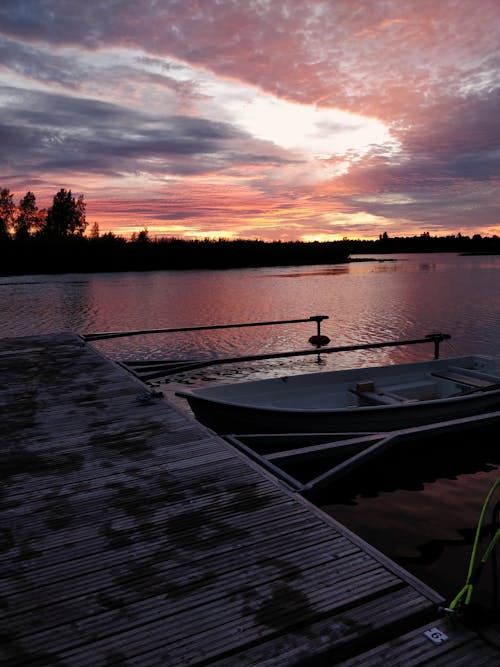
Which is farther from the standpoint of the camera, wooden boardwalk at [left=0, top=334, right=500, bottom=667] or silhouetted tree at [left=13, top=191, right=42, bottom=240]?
silhouetted tree at [left=13, top=191, right=42, bottom=240]

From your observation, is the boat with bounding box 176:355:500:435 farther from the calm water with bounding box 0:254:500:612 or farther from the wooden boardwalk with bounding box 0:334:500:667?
the wooden boardwalk with bounding box 0:334:500:667

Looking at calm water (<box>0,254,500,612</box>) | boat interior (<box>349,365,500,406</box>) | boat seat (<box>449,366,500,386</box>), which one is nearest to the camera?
calm water (<box>0,254,500,612</box>)

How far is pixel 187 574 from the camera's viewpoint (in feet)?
12.3

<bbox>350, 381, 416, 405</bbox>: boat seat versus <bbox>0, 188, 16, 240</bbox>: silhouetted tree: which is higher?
<bbox>0, 188, 16, 240</bbox>: silhouetted tree

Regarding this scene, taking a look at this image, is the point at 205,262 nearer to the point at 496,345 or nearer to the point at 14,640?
the point at 496,345

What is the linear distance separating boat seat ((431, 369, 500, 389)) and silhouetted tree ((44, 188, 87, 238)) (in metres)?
106

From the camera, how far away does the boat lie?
29.3 ft

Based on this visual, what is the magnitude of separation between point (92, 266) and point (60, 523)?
89156 millimetres

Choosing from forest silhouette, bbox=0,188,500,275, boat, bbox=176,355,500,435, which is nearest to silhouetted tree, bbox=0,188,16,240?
forest silhouette, bbox=0,188,500,275

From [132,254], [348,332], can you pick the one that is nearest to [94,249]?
[132,254]

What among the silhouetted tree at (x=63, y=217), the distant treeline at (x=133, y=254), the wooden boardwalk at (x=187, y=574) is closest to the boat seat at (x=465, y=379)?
the wooden boardwalk at (x=187, y=574)

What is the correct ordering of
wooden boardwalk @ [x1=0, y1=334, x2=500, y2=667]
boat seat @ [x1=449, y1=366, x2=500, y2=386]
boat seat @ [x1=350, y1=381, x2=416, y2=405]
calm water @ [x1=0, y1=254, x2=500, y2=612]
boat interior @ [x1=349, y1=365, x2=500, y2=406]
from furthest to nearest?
boat seat @ [x1=449, y1=366, x2=500, y2=386] < boat interior @ [x1=349, y1=365, x2=500, y2=406] < boat seat @ [x1=350, y1=381, x2=416, y2=405] < calm water @ [x1=0, y1=254, x2=500, y2=612] < wooden boardwalk @ [x1=0, y1=334, x2=500, y2=667]

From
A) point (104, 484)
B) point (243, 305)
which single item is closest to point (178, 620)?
point (104, 484)

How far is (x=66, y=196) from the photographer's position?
107625mm
